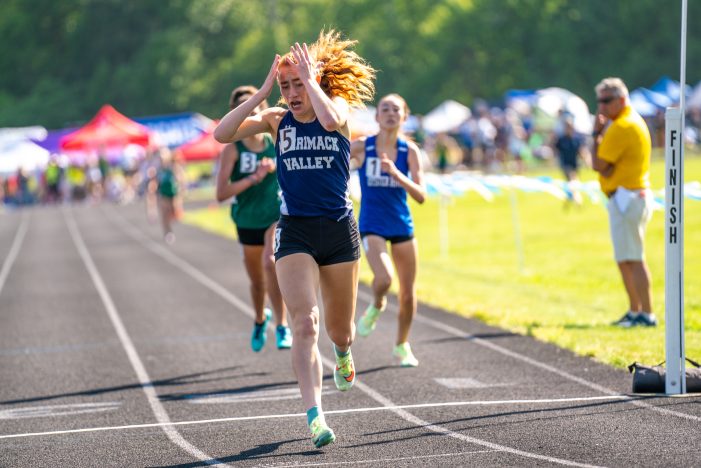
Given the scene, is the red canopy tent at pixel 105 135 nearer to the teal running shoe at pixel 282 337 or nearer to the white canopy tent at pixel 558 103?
the white canopy tent at pixel 558 103

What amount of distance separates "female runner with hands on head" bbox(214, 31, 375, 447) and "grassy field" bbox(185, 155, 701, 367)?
3461 millimetres

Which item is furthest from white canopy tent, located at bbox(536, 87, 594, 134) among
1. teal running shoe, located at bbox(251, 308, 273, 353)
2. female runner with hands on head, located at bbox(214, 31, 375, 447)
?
female runner with hands on head, located at bbox(214, 31, 375, 447)

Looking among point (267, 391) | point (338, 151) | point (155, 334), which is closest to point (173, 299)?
point (155, 334)

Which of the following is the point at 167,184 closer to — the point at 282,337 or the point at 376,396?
the point at 282,337

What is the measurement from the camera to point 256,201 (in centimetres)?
1010

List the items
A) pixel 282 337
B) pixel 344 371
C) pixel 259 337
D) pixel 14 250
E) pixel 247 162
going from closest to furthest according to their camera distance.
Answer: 1. pixel 344 371
2. pixel 247 162
3. pixel 282 337
4. pixel 259 337
5. pixel 14 250

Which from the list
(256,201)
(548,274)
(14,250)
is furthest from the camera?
(14,250)

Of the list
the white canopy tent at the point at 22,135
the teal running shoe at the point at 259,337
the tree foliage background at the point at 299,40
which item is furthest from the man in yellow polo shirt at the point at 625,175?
the tree foliage background at the point at 299,40

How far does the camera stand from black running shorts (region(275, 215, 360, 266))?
6762 millimetres

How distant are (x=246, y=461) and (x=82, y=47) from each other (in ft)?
290

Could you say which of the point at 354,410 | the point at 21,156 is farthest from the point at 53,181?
the point at 354,410

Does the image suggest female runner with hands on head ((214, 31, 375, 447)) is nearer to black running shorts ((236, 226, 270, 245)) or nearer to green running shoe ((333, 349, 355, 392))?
green running shoe ((333, 349, 355, 392))

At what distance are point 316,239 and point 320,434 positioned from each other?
3.59 feet

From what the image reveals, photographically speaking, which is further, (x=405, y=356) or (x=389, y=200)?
(x=405, y=356)
